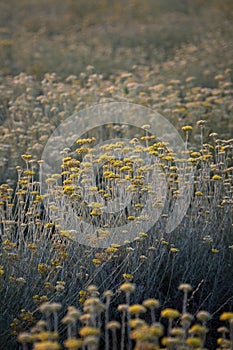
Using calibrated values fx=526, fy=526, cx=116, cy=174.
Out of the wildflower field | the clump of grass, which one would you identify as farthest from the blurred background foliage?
the clump of grass

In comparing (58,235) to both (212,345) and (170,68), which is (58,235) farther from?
(170,68)

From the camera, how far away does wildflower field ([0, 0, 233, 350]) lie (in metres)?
3.17

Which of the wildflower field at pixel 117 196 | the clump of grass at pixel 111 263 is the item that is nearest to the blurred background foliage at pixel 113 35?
the wildflower field at pixel 117 196

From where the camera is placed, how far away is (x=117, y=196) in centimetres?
493

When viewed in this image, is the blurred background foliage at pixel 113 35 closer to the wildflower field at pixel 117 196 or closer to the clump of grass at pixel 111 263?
the wildflower field at pixel 117 196

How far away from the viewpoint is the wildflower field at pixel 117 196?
3174 millimetres

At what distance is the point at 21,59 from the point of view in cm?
950

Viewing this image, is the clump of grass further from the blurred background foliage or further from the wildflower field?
the blurred background foliage

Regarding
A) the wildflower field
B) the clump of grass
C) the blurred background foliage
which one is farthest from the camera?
the blurred background foliage

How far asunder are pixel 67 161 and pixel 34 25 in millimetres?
9855

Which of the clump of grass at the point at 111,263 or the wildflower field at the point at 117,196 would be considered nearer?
the wildflower field at the point at 117,196

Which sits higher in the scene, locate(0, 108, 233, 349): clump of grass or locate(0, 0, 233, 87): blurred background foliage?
locate(0, 0, 233, 87): blurred background foliage

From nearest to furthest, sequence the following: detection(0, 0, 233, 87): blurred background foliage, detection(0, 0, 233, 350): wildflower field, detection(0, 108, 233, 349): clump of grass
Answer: detection(0, 0, 233, 350): wildflower field
detection(0, 108, 233, 349): clump of grass
detection(0, 0, 233, 87): blurred background foliage

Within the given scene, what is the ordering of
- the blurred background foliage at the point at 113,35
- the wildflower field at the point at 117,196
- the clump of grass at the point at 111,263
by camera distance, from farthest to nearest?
1. the blurred background foliage at the point at 113,35
2. the clump of grass at the point at 111,263
3. the wildflower field at the point at 117,196
